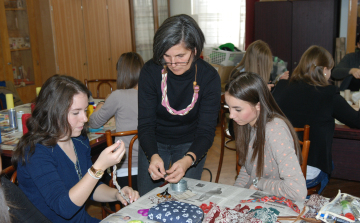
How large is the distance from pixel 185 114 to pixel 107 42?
3.88 meters

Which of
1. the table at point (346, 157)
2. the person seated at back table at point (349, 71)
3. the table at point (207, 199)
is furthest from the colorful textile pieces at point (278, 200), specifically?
the person seated at back table at point (349, 71)

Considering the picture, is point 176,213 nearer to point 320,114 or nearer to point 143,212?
point 143,212

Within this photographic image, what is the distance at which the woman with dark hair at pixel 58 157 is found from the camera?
1188 millimetres

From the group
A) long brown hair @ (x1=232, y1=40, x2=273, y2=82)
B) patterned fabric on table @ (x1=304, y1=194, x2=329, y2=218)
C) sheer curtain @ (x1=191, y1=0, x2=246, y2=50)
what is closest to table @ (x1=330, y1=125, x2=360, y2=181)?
long brown hair @ (x1=232, y1=40, x2=273, y2=82)

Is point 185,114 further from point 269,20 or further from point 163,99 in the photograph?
point 269,20

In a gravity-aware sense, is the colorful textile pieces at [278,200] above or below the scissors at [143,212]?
above

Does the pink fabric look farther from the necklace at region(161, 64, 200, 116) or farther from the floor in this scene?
the floor

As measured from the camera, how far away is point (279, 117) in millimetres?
1560

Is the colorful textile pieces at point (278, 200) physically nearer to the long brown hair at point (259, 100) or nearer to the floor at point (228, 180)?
the long brown hair at point (259, 100)

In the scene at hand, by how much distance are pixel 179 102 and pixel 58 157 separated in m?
0.61

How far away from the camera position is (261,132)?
154 cm

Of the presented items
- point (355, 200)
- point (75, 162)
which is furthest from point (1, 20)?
point (355, 200)

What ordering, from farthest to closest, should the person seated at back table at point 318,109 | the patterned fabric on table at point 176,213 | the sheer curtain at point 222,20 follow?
the sheer curtain at point 222,20, the person seated at back table at point 318,109, the patterned fabric on table at point 176,213

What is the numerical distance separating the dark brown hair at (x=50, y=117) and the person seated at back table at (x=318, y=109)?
1561mm
